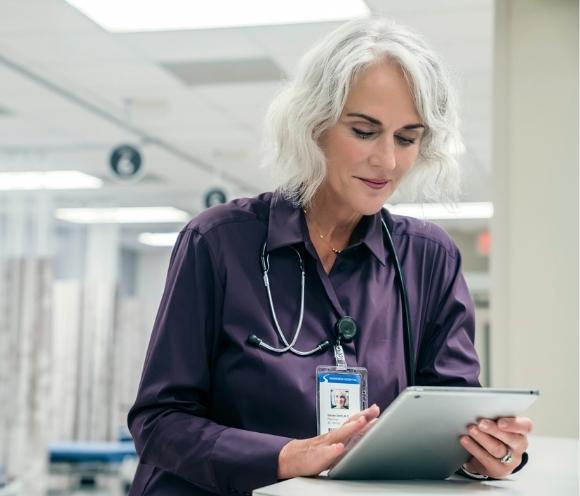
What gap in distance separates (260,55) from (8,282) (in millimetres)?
3658

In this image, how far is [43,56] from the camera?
6309mm

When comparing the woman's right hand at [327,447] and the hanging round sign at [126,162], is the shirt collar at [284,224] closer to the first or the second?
the woman's right hand at [327,447]

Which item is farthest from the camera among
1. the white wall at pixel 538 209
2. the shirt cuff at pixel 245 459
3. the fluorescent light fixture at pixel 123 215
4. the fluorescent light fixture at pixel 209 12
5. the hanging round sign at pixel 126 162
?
the fluorescent light fixture at pixel 123 215

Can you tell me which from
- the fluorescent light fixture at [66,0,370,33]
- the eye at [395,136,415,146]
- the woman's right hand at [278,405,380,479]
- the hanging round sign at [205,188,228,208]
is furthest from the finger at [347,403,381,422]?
the hanging round sign at [205,188,228,208]

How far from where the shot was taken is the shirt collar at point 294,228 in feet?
5.09

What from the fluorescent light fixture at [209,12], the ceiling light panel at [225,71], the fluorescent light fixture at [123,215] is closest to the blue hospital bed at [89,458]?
the fluorescent light fixture at [123,215]

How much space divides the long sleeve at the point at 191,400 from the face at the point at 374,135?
0.25 metres

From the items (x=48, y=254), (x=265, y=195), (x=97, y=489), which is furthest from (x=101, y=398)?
(x=265, y=195)

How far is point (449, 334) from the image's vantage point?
5.18ft

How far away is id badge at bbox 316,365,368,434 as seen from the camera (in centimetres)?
145

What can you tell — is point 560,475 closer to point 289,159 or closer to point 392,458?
point 392,458

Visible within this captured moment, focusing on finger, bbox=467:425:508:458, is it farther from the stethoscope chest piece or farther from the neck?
the neck

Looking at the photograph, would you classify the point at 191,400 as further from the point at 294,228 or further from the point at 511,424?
the point at 511,424

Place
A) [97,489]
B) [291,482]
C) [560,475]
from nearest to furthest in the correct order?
[291,482] → [560,475] → [97,489]
